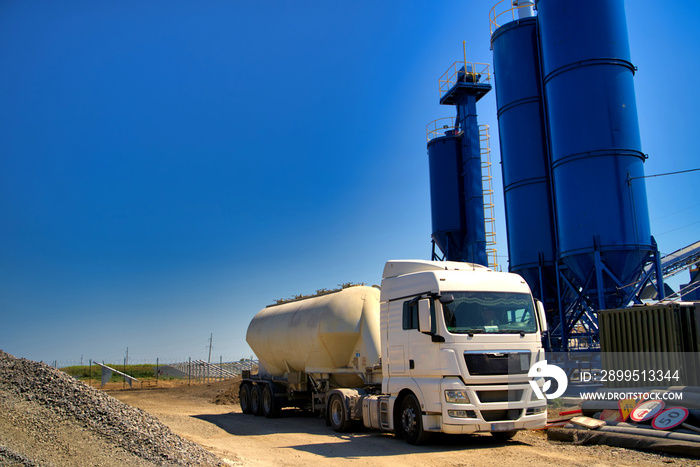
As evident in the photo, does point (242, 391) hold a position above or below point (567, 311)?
below

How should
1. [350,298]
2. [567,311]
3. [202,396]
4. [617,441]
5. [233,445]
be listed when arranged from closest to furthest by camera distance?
[617,441] → [233,445] → [350,298] → [567,311] → [202,396]

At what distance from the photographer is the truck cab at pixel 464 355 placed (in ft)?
34.7

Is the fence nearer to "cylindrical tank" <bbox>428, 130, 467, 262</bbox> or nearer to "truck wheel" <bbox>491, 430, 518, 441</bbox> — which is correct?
"cylindrical tank" <bbox>428, 130, 467, 262</bbox>

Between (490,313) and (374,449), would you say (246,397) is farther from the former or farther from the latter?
(490,313)

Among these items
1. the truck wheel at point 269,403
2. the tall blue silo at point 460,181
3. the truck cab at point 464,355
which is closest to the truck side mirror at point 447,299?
the truck cab at point 464,355

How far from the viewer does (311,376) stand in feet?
56.9

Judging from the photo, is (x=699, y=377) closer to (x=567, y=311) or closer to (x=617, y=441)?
(x=617, y=441)

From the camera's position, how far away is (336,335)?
1570cm

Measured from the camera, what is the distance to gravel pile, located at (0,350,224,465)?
27.0 ft

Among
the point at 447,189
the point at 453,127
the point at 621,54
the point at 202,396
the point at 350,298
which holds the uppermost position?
the point at 453,127

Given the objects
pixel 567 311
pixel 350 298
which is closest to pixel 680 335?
pixel 350 298

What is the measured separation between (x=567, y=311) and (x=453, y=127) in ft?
49.1

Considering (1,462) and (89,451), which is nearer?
(1,462)

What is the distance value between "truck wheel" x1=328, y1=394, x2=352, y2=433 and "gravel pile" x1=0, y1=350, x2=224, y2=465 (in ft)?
16.5
